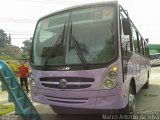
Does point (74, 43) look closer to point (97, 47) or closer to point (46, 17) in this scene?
point (97, 47)

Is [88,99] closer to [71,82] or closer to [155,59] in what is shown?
[71,82]

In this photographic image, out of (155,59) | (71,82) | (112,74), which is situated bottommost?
(155,59)

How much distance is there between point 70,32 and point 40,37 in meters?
0.98

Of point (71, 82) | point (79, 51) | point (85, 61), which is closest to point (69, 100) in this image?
point (71, 82)

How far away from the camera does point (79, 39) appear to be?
244 inches

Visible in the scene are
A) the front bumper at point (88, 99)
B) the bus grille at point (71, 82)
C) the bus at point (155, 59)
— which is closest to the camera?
the front bumper at point (88, 99)

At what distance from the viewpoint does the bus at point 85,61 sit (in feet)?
18.8

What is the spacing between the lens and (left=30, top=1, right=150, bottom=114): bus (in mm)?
5727

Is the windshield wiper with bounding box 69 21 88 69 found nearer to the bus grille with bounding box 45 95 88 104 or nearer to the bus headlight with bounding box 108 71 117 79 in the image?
the bus headlight with bounding box 108 71 117 79

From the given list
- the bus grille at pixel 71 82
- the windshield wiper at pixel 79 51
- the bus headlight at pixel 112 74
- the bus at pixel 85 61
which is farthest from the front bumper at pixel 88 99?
the windshield wiper at pixel 79 51

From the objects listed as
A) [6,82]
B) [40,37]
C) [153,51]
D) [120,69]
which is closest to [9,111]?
[6,82]

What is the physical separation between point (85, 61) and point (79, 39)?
60 centimetres

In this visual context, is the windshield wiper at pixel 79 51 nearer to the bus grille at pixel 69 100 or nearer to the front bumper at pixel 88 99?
the front bumper at pixel 88 99

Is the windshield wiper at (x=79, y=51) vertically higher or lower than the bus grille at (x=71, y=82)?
higher
